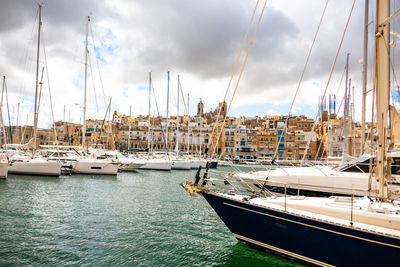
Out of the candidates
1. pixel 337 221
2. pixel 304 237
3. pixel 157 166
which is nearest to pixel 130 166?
pixel 157 166

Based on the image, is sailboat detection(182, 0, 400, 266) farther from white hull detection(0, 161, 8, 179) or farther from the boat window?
white hull detection(0, 161, 8, 179)

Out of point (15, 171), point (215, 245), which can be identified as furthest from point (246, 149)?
point (215, 245)

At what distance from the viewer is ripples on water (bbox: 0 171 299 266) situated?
859 cm

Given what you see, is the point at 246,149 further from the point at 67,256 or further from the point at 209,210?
the point at 67,256

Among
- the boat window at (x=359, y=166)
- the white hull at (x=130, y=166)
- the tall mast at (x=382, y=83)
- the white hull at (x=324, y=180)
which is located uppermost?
the tall mast at (x=382, y=83)

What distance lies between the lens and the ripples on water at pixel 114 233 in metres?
8.59

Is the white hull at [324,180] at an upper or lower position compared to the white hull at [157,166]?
upper

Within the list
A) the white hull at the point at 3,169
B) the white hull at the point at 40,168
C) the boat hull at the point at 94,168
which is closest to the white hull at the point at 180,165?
the boat hull at the point at 94,168

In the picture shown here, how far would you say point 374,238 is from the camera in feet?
20.6

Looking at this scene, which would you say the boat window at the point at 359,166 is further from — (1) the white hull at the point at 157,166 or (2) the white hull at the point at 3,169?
(1) the white hull at the point at 157,166

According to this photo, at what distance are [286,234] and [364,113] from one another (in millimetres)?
10208

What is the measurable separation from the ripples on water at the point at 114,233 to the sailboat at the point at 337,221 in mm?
725

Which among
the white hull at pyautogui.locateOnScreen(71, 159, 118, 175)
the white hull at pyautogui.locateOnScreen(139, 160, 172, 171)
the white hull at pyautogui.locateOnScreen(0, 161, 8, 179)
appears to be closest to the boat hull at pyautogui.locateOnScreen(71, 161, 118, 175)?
the white hull at pyautogui.locateOnScreen(71, 159, 118, 175)

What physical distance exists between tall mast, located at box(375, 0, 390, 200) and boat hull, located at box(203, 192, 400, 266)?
2021 millimetres
